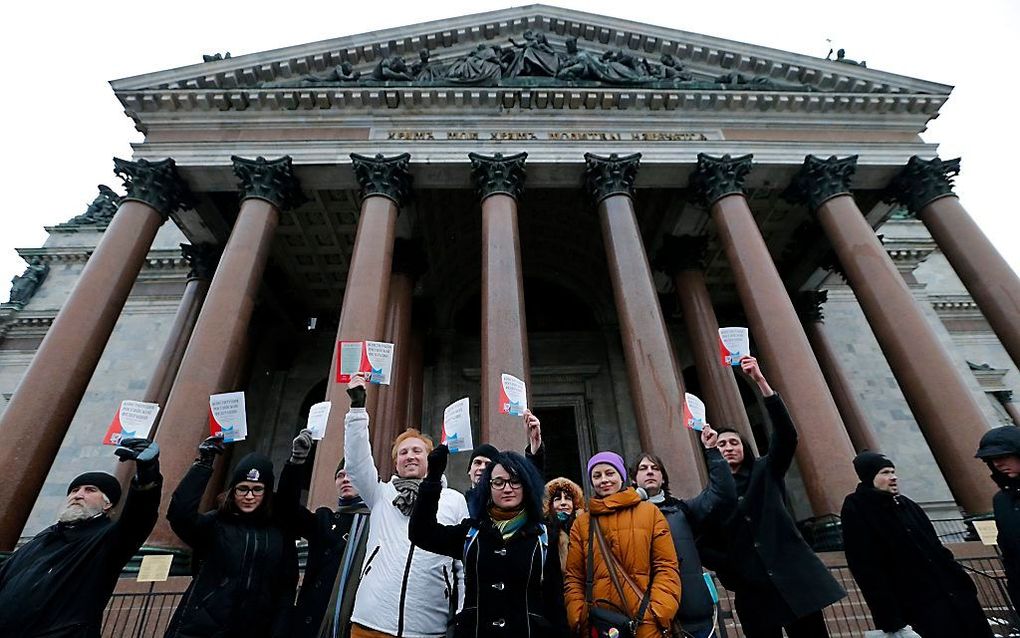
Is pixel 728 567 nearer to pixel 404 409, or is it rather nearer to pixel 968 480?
pixel 968 480

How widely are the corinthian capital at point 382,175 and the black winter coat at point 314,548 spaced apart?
949cm

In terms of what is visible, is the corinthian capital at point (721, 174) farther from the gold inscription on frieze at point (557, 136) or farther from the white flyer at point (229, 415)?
the white flyer at point (229, 415)

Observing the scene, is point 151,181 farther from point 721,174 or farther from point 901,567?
point 901,567

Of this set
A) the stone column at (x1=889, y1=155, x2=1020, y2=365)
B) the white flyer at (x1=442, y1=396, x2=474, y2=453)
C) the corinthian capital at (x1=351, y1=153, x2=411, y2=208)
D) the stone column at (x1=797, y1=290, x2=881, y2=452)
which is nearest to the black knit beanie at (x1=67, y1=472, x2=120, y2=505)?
the white flyer at (x1=442, y1=396, x2=474, y2=453)

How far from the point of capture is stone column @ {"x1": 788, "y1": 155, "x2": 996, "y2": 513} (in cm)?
951

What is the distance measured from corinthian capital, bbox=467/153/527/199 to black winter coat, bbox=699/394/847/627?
376 inches

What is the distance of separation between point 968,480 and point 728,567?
8.47 m

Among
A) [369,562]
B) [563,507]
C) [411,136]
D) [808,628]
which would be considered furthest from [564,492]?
[411,136]

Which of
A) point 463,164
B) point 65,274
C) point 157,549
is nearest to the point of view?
point 157,549

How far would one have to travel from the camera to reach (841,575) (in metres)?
6.72

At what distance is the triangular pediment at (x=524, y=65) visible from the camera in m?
13.4

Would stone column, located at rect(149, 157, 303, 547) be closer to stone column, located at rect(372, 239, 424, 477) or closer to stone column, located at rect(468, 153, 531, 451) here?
stone column, located at rect(372, 239, 424, 477)

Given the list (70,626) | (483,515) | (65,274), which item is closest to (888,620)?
(483,515)

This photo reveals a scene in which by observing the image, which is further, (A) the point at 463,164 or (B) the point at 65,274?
(B) the point at 65,274
